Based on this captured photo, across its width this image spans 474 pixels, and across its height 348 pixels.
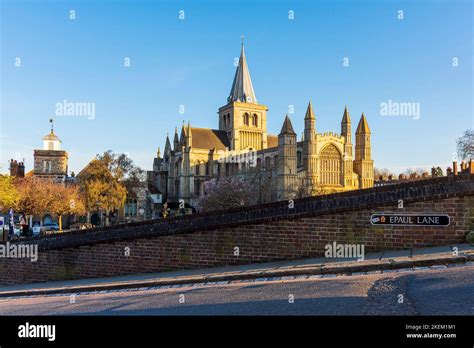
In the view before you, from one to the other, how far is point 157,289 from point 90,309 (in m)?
1.68

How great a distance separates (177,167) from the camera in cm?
9262

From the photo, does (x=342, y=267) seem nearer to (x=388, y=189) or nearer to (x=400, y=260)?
(x=400, y=260)

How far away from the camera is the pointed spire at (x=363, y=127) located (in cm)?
7369

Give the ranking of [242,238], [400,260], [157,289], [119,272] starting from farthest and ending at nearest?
[119,272], [242,238], [157,289], [400,260]

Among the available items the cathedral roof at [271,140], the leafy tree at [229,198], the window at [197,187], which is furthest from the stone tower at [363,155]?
the leafy tree at [229,198]

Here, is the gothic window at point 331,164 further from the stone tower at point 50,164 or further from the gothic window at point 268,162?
the stone tower at point 50,164

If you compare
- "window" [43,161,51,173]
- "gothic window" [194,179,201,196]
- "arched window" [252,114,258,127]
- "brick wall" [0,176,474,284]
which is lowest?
"brick wall" [0,176,474,284]

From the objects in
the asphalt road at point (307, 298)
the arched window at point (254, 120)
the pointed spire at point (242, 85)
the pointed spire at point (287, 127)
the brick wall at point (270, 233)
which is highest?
the pointed spire at point (242, 85)

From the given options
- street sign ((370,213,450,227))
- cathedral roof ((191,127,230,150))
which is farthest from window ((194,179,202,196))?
street sign ((370,213,450,227))

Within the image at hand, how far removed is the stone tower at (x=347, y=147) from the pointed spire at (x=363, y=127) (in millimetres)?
1681

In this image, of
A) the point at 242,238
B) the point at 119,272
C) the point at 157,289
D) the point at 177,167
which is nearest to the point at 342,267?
the point at 242,238

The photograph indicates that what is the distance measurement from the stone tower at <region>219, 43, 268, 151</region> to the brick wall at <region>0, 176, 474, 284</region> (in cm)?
8258

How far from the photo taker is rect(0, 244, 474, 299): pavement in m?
7.48

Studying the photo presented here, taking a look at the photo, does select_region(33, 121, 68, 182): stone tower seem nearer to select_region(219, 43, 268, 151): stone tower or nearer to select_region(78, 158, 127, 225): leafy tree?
select_region(78, 158, 127, 225): leafy tree
